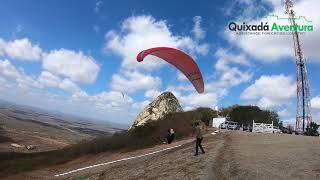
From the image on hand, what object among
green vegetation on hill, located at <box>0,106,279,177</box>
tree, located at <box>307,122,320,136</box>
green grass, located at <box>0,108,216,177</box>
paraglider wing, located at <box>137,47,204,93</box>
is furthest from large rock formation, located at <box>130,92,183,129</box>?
tree, located at <box>307,122,320,136</box>

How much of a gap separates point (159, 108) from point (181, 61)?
50.3 feet

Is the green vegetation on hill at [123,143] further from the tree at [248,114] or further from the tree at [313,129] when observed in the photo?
the tree at [313,129]

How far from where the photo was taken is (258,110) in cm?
5947

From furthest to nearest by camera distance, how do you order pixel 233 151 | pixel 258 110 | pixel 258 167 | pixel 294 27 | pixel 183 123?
pixel 258 110 → pixel 294 27 → pixel 183 123 → pixel 233 151 → pixel 258 167

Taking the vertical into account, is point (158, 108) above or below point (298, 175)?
above

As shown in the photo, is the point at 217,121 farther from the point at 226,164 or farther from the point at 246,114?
the point at 226,164

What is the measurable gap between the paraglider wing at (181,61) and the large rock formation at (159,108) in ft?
36.0

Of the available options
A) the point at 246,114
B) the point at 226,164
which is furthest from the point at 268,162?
the point at 246,114

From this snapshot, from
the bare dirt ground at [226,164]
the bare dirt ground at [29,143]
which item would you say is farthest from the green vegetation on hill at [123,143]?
the bare dirt ground at [29,143]

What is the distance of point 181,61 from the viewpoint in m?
34.2

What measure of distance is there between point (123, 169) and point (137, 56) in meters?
9.51

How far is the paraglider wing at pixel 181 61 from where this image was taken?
1235 inches

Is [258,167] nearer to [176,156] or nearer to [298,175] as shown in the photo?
[298,175]

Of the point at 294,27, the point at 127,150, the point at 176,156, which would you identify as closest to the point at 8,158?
the point at 127,150
